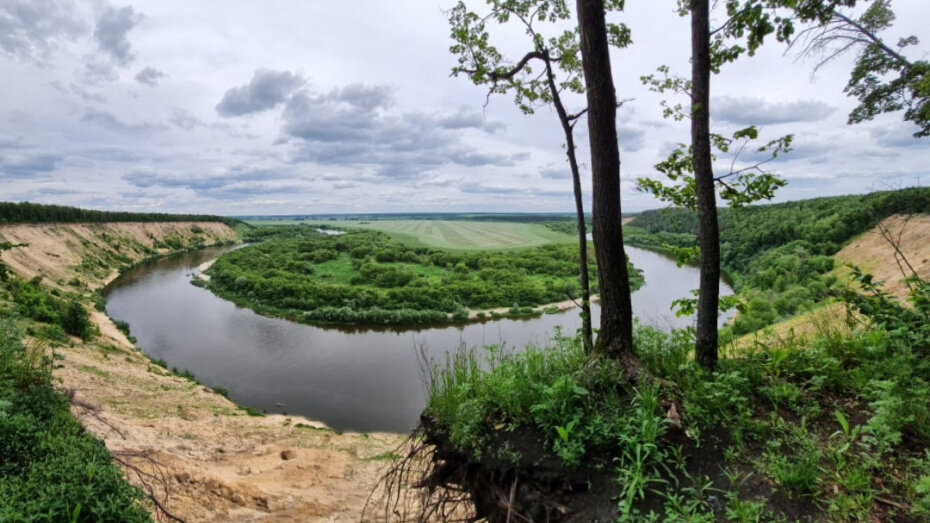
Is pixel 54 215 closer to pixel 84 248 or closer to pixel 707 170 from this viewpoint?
pixel 84 248

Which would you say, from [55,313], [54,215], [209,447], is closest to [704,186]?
[209,447]

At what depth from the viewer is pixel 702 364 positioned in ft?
14.1

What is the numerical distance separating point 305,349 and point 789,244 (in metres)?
44.0

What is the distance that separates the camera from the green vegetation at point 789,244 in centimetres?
2070

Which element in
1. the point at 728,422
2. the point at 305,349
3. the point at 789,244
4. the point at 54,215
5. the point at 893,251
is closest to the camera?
the point at 728,422

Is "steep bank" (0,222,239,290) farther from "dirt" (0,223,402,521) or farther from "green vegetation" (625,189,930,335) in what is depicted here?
"green vegetation" (625,189,930,335)

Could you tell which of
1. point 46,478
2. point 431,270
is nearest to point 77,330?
point 46,478

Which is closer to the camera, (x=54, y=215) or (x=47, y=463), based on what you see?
(x=47, y=463)

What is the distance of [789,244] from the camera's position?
136 ft

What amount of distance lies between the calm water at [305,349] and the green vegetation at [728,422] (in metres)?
2.03

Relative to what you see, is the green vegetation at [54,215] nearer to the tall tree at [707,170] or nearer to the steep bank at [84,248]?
the steep bank at [84,248]

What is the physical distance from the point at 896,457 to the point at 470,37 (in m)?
6.62

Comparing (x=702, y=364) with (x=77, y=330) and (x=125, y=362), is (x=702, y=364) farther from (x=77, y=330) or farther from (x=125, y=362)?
(x=77, y=330)

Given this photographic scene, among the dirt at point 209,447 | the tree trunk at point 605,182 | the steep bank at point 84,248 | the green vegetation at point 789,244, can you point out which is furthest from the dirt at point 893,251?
the steep bank at point 84,248
